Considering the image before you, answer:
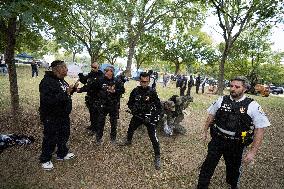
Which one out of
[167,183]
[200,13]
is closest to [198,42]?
[200,13]

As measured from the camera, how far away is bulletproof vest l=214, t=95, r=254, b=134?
16.5ft

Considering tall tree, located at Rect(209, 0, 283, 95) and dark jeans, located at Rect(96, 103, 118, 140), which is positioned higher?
tall tree, located at Rect(209, 0, 283, 95)

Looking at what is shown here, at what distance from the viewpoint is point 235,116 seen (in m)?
5.08

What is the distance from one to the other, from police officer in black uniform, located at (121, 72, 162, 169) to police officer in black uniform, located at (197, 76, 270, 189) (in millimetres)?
1460

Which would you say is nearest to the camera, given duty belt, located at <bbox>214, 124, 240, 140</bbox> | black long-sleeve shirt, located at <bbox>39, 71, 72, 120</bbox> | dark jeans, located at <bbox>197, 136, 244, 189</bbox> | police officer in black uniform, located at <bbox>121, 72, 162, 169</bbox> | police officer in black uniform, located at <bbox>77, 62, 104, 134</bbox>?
duty belt, located at <bbox>214, 124, 240, 140</bbox>

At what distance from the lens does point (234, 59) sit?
46219 mm

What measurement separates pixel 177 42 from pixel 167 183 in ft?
A: 151

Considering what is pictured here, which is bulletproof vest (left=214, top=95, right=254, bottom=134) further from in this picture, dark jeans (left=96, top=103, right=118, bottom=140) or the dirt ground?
dark jeans (left=96, top=103, right=118, bottom=140)

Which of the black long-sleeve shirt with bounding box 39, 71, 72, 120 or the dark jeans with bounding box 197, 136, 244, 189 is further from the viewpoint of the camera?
the black long-sleeve shirt with bounding box 39, 71, 72, 120

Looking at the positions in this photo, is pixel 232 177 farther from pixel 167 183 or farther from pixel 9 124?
pixel 9 124

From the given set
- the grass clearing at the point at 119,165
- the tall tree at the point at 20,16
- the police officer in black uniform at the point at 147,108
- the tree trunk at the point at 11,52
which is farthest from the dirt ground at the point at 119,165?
the tall tree at the point at 20,16

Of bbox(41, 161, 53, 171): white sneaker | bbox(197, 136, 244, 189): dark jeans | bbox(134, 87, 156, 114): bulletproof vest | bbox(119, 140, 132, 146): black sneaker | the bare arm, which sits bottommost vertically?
bbox(41, 161, 53, 171): white sneaker

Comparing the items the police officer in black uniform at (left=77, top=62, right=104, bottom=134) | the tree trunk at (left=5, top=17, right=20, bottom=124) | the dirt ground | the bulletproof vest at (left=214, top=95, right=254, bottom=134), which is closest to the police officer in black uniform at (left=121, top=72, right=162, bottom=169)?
the dirt ground

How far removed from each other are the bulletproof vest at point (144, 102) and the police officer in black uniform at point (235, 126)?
5.39 feet
